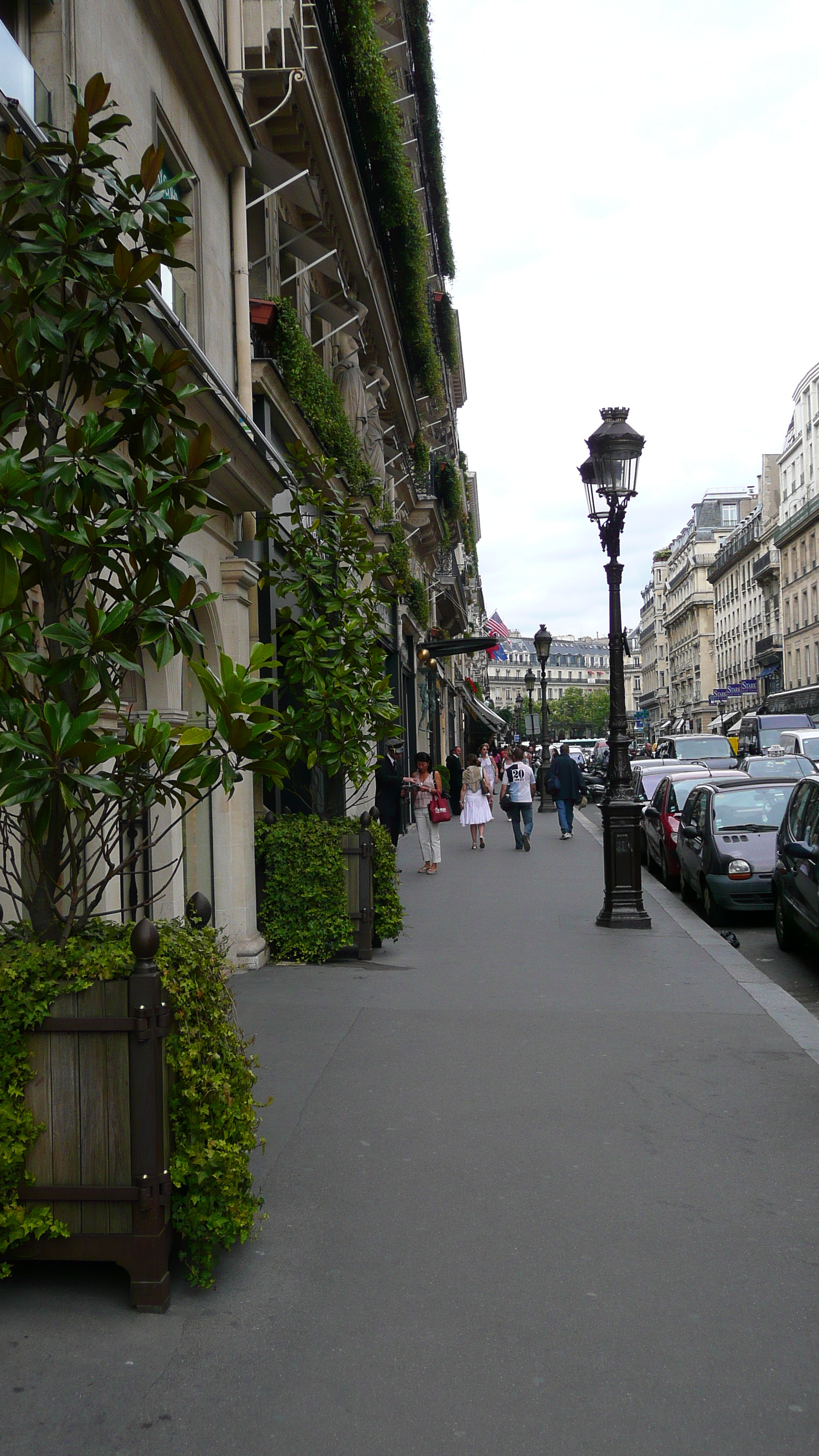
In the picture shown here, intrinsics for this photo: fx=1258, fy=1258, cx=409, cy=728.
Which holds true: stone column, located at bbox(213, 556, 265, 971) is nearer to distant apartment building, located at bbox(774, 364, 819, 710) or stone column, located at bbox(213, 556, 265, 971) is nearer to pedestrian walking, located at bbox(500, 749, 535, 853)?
pedestrian walking, located at bbox(500, 749, 535, 853)

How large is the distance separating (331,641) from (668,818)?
8.74 meters

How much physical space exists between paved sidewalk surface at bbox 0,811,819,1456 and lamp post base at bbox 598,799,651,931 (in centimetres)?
470

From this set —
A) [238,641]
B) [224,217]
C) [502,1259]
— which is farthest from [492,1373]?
[224,217]

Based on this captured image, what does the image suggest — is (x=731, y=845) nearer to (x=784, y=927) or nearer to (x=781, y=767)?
(x=784, y=927)

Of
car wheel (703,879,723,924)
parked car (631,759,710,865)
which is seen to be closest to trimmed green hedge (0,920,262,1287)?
car wheel (703,879,723,924)

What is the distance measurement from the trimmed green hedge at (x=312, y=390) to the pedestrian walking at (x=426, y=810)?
13.6 feet

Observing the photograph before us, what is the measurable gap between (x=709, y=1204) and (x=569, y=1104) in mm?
1369

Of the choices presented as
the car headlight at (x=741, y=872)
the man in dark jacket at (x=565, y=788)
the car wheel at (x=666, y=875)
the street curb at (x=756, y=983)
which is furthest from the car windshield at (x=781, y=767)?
the car headlight at (x=741, y=872)

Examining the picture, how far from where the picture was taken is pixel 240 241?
11227 mm

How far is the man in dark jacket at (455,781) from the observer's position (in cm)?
3150

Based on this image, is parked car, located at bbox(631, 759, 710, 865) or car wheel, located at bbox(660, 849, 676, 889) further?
parked car, located at bbox(631, 759, 710, 865)

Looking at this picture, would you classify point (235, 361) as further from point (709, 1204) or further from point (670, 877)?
point (670, 877)

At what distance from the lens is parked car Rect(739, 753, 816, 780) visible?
20906 millimetres

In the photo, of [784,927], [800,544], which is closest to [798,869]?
[784,927]
